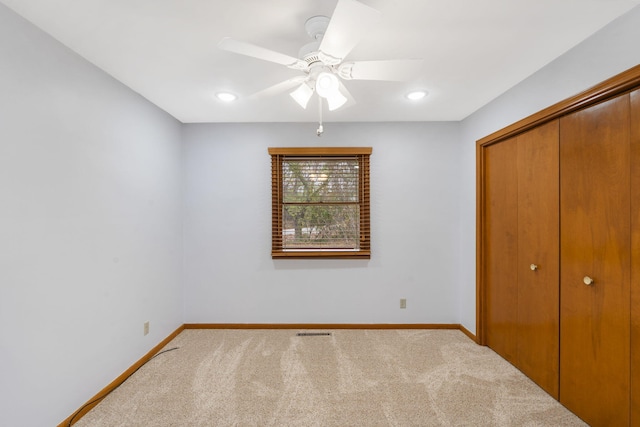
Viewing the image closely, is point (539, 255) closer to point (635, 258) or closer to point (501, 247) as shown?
point (501, 247)

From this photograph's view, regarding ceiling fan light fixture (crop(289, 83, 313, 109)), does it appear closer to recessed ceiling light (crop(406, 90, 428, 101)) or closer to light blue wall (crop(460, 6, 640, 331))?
recessed ceiling light (crop(406, 90, 428, 101))

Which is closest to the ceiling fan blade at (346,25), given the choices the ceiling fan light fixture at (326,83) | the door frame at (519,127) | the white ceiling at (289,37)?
the ceiling fan light fixture at (326,83)

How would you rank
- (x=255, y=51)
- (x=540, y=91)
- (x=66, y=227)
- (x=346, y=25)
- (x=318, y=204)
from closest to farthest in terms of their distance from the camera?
A: (x=346, y=25) < (x=255, y=51) < (x=66, y=227) < (x=540, y=91) < (x=318, y=204)

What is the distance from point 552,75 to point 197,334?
13.2 feet

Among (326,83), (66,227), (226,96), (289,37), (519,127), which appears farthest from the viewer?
(226,96)

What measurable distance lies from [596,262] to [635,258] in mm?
209

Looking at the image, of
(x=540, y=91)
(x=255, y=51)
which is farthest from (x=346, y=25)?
(x=540, y=91)

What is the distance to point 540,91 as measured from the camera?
6.83 ft

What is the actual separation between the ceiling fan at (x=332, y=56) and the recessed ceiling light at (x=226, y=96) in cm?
101

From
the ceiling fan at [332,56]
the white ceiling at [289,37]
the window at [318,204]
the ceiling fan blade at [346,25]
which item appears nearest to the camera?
the ceiling fan blade at [346,25]

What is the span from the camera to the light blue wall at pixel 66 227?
149cm

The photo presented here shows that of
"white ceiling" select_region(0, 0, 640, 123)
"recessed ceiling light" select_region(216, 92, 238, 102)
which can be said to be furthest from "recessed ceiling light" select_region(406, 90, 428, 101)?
"recessed ceiling light" select_region(216, 92, 238, 102)

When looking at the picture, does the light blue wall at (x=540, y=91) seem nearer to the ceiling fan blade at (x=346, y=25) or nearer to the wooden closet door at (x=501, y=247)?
the wooden closet door at (x=501, y=247)

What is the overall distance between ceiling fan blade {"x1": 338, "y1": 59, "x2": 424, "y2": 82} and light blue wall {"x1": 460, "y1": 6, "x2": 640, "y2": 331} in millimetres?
1107
